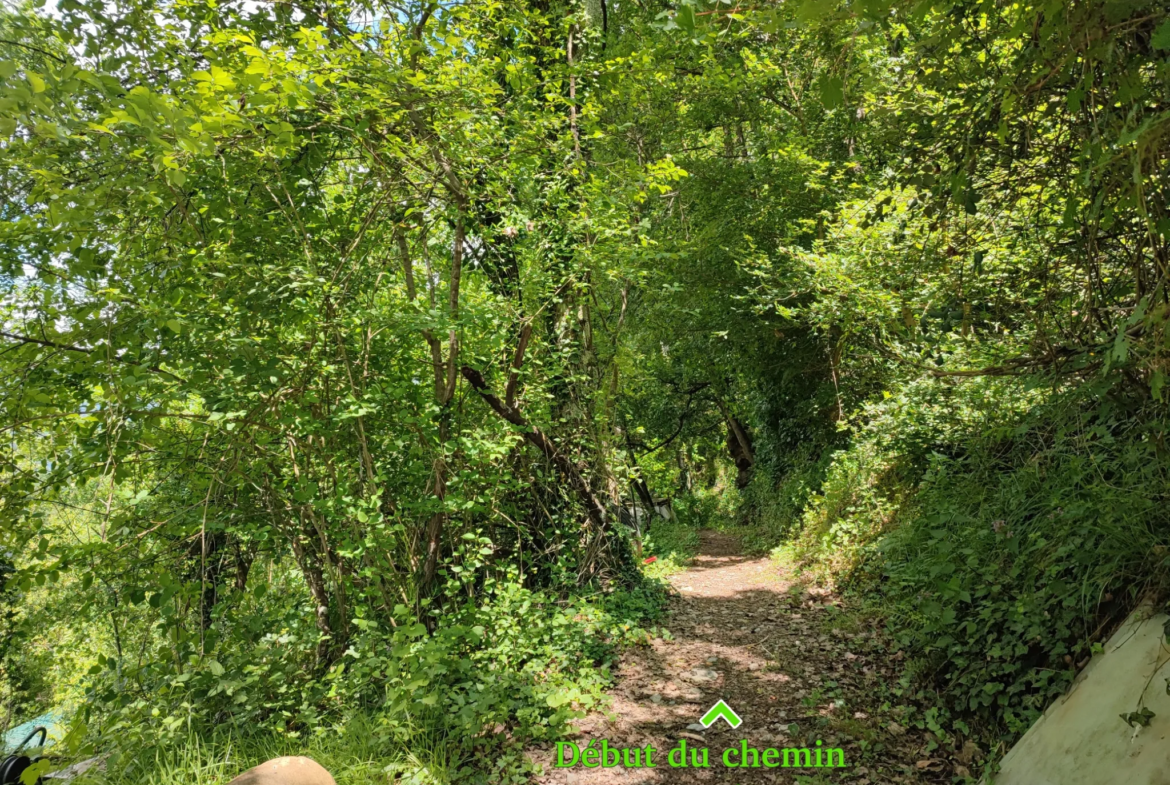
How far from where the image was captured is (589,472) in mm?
6512

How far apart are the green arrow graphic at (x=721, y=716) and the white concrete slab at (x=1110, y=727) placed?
1.72 m

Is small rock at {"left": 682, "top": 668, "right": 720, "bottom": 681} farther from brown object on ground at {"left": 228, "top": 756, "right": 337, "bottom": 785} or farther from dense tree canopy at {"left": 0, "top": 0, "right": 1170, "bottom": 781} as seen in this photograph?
brown object on ground at {"left": 228, "top": 756, "right": 337, "bottom": 785}

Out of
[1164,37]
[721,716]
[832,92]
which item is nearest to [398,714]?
[721,716]

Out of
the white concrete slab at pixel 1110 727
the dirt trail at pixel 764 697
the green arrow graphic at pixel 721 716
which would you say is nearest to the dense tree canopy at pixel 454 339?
the white concrete slab at pixel 1110 727

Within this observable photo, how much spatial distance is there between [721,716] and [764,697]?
16.3 inches

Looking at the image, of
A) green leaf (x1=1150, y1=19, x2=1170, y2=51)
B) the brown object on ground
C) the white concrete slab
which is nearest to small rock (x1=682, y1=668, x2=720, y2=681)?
the white concrete slab

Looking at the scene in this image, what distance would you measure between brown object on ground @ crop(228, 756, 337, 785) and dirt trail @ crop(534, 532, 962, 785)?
51.4 inches

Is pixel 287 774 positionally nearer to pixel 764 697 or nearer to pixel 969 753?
pixel 764 697

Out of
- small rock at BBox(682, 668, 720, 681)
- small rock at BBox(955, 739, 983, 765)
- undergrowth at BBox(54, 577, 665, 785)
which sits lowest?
small rock at BBox(682, 668, 720, 681)

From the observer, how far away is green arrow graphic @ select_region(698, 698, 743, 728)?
13.9 ft

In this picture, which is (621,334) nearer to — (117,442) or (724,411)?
(117,442)

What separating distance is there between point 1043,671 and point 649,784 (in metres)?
2.23

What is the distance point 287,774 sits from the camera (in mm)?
3049

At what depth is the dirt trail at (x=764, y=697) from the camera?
11.7 ft
